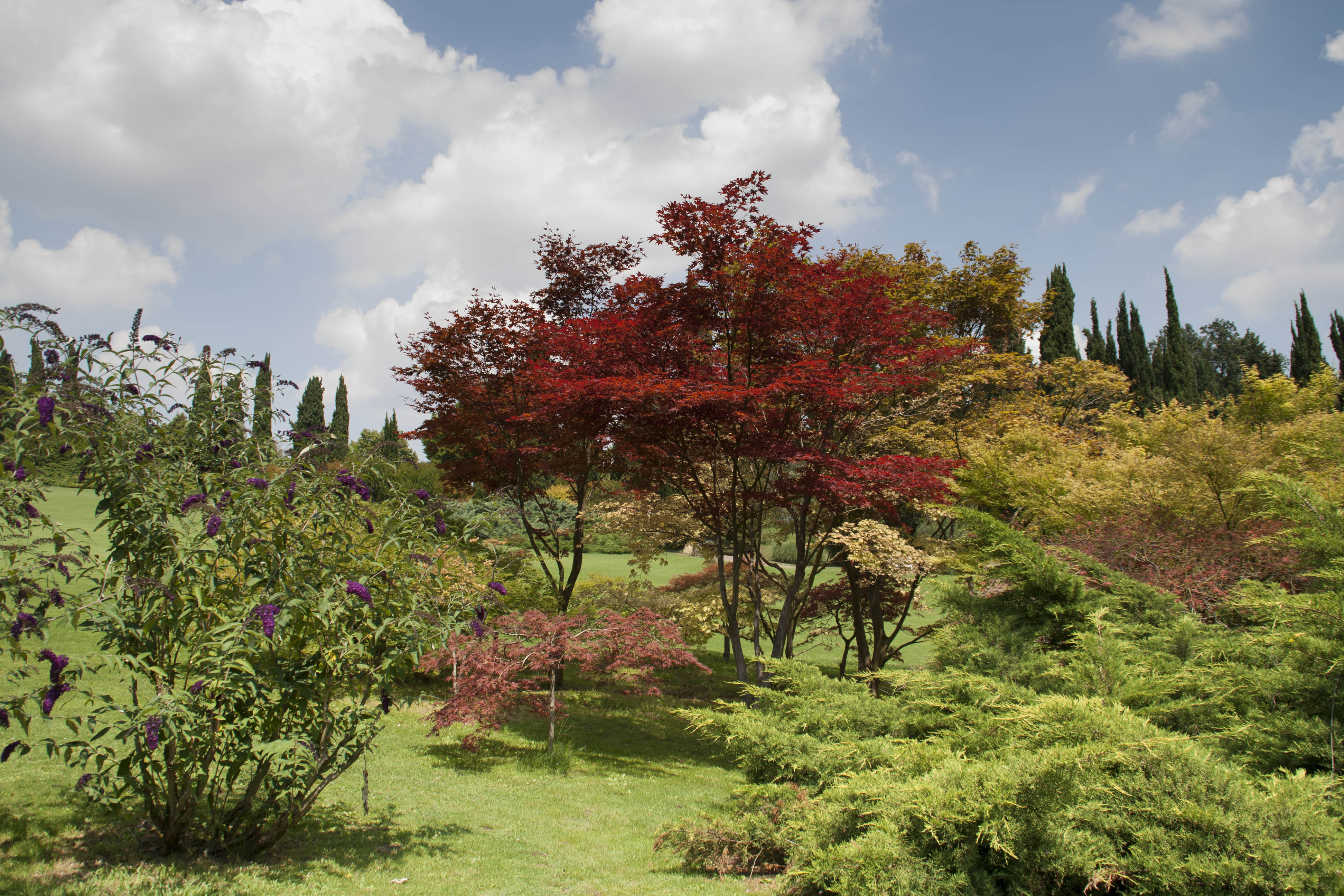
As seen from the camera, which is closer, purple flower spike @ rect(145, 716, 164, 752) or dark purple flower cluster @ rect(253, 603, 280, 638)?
purple flower spike @ rect(145, 716, 164, 752)

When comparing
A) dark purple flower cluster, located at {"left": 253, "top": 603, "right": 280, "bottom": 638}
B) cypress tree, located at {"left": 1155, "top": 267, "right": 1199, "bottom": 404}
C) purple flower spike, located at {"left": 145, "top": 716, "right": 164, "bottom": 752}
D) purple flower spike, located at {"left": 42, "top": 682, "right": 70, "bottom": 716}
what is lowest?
purple flower spike, located at {"left": 145, "top": 716, "right": 164, "bottom": 752}

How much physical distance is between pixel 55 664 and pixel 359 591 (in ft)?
4.34

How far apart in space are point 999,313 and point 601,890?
20299 mm

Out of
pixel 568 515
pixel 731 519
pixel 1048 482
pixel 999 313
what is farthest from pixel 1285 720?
pixel 999 313

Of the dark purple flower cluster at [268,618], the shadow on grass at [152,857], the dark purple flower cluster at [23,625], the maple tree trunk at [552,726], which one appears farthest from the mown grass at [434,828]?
the dark purple flower cluster at [268,618]

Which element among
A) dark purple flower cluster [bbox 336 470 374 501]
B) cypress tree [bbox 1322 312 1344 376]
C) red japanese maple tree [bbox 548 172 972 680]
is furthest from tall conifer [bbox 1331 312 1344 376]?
dark purple flower cluster [bbox 336 470 374 501]

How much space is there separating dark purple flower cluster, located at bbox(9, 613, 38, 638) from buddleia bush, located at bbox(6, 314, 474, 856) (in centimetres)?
16

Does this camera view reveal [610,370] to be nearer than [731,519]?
Yes

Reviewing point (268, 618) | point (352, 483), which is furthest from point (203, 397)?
point (268, 618)

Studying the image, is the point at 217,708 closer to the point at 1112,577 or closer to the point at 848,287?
the point at 1112,577

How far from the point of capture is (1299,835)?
307 centimetres

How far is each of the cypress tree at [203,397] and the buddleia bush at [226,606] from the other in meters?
0.01

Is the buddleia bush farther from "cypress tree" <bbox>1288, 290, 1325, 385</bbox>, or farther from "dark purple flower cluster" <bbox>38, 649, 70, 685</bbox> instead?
"cypress tree" <bbox>1288, 290, 1325, 385</bbox>

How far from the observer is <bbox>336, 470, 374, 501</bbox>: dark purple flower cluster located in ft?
14.8
